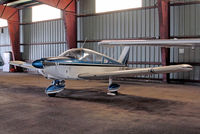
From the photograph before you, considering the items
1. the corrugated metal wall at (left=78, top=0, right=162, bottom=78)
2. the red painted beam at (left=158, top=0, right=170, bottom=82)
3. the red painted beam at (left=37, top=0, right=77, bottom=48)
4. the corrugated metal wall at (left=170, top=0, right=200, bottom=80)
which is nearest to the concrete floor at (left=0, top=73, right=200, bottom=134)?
the red painted beam at (left=158, top=0, right=170, bottom=82)

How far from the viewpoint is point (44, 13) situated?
19.0 metres

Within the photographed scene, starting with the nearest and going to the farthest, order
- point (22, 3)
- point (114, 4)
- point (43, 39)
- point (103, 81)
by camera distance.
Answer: point (103, 81), point (114, 4), point (43, 39), point (22, 3)

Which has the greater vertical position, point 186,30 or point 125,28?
point 125,28

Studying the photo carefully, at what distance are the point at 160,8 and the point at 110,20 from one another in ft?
13.5

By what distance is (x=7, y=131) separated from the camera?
408cm

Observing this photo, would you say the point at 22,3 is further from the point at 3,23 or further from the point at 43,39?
the point at 3,23

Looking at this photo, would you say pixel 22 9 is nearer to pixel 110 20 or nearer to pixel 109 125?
pixel 110 20

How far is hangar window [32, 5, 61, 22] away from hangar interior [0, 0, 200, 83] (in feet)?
1.24

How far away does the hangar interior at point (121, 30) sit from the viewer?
39.0ft

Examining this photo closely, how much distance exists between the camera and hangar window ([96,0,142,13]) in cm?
1382

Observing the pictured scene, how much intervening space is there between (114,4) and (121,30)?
1917 mm

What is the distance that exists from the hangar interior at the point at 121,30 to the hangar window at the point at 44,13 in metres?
0.38

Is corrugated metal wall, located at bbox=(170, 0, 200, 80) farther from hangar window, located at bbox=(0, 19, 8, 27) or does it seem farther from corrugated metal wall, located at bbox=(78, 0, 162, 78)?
hangar window, located at bbox=(0, 19, 8, 27)

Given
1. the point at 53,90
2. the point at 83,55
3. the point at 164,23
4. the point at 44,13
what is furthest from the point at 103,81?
the point at 44,13
